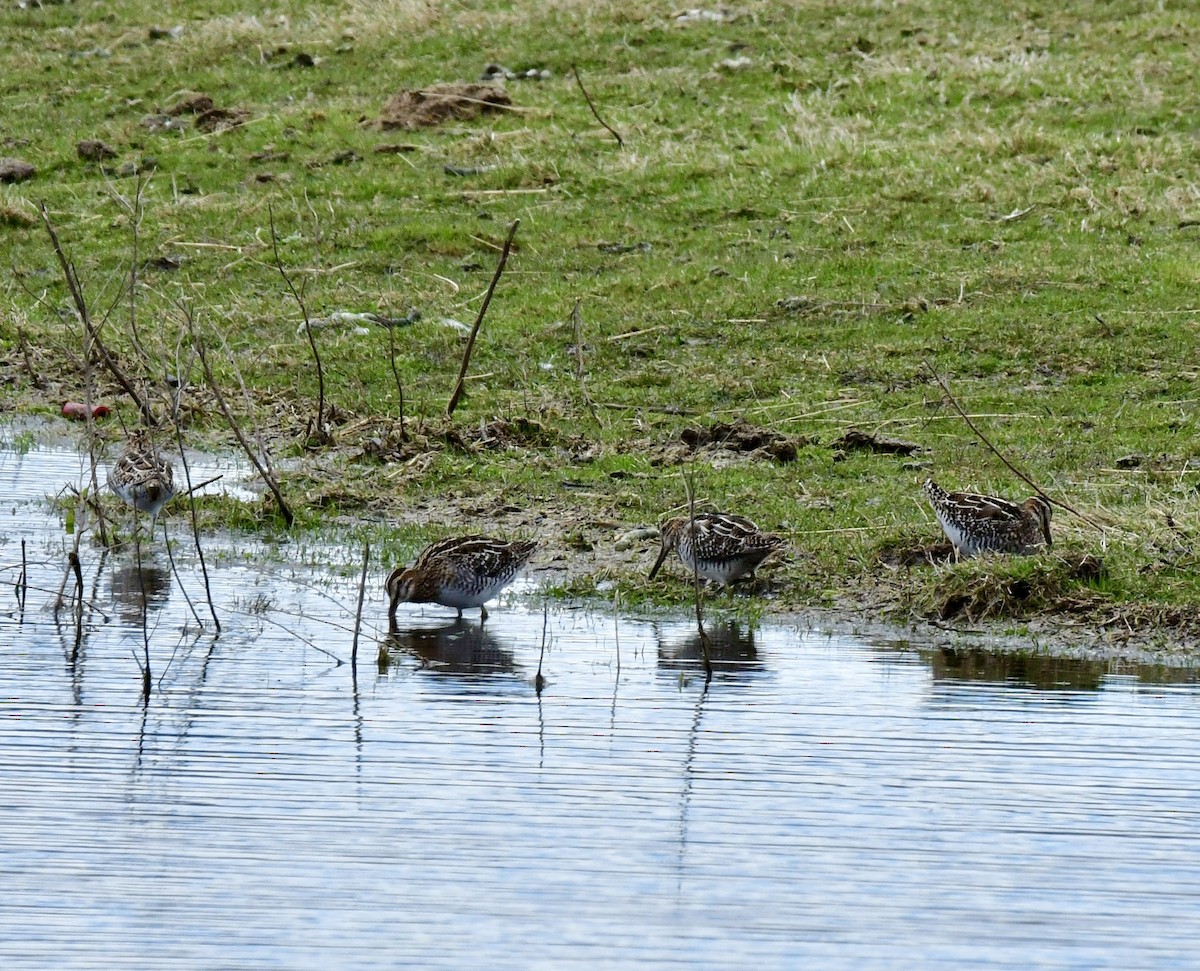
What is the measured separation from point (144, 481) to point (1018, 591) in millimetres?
5224

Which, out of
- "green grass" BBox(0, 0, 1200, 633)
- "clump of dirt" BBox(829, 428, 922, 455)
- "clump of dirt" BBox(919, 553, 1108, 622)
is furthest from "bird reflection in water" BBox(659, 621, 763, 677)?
"clump of dirt" BBox(829, 428, 922, 455)

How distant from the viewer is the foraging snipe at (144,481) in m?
12.0

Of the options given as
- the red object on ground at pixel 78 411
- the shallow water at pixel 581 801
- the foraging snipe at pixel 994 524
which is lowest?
the shallow water at pixel 581 801

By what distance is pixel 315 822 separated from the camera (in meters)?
7.38

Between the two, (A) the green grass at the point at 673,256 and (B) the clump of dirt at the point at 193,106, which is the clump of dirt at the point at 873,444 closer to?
(A) the green grass at the point at 673,256

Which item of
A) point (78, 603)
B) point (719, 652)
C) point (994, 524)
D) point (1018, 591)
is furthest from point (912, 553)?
point (78, 603)

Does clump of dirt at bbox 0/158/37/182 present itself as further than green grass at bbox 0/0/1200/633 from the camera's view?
Yes

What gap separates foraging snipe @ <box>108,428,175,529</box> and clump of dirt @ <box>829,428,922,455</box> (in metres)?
4.50

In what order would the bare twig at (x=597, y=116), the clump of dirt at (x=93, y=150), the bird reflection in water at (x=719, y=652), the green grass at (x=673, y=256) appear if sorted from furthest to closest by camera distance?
the clump of dirt at (x=93, y=150) < the bare twig at (x=597, y=116) < the green grass at (x=673, y=256) < the bird reflection in water at (x=719, y=652)

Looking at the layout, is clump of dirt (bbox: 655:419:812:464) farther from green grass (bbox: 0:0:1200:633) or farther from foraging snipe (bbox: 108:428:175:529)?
foraging snipe (bbox: 108:428:175:529)

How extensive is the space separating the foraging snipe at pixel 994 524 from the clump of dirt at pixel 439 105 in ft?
42.9

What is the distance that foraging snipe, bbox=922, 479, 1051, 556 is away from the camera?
420 inches

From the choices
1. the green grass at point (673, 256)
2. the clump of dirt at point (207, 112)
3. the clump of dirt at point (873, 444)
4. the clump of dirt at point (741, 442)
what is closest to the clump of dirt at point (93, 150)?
the green grass at point (673, 256)

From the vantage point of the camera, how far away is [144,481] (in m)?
12.0
